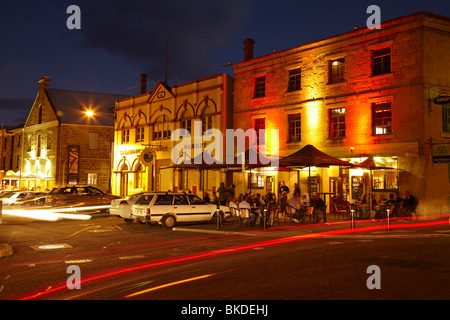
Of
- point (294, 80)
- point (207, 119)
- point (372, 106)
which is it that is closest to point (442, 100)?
point (372, 106)

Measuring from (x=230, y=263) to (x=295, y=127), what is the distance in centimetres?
1591

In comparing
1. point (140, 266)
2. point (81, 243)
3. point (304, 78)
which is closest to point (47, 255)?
point (81, 243)

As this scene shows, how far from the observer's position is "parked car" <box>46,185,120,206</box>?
74.7 ft

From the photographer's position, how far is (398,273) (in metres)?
7.88

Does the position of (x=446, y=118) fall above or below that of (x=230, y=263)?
above

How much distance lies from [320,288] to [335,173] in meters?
15.8

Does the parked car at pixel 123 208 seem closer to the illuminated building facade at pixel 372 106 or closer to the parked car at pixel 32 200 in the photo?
the parked car at pixel 32 200

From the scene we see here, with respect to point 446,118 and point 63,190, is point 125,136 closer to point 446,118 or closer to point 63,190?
point 63,190

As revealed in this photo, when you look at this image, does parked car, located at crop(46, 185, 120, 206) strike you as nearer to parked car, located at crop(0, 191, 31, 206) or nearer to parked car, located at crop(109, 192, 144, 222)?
parked car, located at crop(0, 191, 31, 206)

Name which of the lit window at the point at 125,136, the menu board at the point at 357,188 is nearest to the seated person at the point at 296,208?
the menu board at the point at 357,188

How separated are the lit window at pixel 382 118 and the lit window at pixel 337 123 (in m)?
1.73

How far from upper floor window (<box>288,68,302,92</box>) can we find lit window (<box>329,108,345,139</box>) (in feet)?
8.89

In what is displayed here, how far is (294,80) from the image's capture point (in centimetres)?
2433

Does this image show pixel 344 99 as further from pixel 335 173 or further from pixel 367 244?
pixel 367 244
